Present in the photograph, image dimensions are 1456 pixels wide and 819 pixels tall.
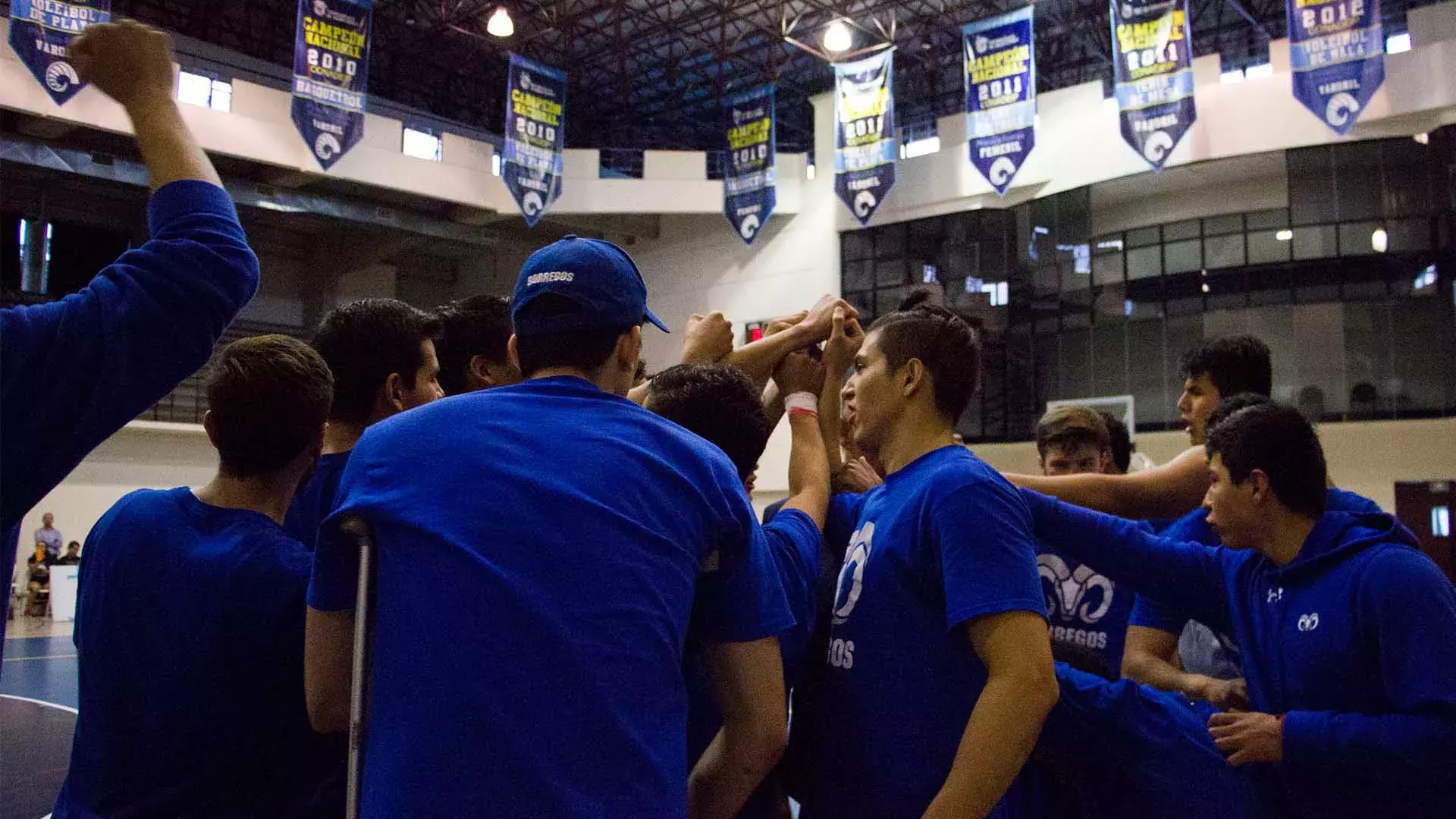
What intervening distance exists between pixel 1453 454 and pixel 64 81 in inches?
874

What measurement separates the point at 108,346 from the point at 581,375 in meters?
0.72

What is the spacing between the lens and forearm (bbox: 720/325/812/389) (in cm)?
275

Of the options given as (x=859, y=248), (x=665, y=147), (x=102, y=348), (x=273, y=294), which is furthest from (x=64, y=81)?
(x=665, y=147)

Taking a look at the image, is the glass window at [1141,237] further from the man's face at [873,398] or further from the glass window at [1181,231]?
the man's face at [873,398]

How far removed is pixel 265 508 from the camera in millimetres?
2166

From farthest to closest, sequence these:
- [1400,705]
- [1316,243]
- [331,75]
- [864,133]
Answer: [864,133] → [1316,243] → [331,75] → [1400,705]

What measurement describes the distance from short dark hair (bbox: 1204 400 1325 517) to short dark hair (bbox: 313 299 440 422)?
2.08m

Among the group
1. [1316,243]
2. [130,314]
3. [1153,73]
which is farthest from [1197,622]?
[1316,243]

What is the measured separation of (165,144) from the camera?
1677 millimetres

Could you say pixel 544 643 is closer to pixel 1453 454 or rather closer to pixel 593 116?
pixel 1453 454

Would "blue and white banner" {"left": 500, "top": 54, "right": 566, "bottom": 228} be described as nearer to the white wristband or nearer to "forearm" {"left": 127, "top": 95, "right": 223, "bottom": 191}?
the white wristband

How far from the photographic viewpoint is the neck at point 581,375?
6.10ft

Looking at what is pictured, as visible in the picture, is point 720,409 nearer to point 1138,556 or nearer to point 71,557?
point 1138,556

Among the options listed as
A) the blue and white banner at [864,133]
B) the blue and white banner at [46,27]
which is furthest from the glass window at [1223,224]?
the blue and white banner at [46,27]
